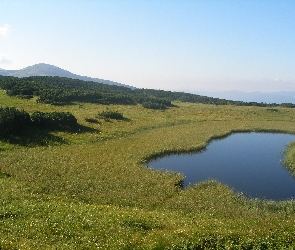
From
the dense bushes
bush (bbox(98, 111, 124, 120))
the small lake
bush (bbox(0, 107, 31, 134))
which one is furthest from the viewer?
bush (bbox(98, 111, 124, 120))

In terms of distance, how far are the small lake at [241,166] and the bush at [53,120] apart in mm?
21130

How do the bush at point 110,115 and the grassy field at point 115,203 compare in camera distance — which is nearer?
the grassy field at point 115,203

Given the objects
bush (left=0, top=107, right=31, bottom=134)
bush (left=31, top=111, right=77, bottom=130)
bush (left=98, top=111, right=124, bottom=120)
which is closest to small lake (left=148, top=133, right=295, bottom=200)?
bush (left=31, top=111, right=77, bottom=130)

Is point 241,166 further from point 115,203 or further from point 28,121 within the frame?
point 28,121

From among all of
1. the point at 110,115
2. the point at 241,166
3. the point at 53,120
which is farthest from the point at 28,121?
the point at 241,166

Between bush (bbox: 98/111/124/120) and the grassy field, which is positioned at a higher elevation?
bush (bbox: 98/111/124/120)

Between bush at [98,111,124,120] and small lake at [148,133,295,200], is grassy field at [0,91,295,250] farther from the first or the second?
bush at [98,111,124,120]

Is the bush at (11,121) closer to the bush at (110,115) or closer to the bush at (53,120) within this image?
the bush at (53,120)

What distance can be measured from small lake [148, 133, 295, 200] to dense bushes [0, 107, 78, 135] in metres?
21.4

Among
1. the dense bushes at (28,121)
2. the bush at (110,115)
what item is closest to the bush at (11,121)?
the dense bushes at (28,121)

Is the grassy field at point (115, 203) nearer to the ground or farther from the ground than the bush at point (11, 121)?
nearer to the ground

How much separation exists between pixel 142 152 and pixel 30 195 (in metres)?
23.0

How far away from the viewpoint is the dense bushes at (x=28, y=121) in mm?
45812

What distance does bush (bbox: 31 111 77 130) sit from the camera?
52562mm
